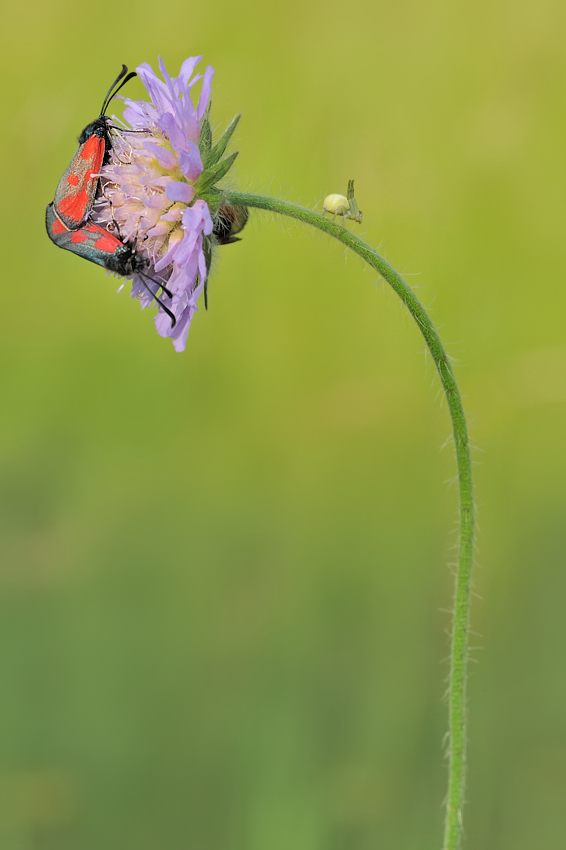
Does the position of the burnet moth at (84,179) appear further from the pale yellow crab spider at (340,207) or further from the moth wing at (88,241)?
the pale yellow crab spider at (340,207)

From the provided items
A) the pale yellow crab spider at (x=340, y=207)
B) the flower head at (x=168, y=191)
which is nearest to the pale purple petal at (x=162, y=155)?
the flower head at (x=168, y=191)

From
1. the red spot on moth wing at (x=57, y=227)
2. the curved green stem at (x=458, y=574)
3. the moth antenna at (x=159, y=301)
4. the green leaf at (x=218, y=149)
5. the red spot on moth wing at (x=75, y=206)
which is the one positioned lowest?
the curved green stem at (x=458, y=574)

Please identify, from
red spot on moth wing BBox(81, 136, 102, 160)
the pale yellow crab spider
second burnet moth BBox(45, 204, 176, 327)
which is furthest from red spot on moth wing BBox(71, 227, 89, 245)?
the pale yellow crab spider

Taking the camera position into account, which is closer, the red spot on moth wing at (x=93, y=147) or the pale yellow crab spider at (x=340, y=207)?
the pale yellow crab spider at (x=340, y=207)

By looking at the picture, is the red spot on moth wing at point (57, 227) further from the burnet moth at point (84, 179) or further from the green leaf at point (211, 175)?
the green leaf at point (211, 175)

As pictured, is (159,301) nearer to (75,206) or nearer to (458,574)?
(75,206)

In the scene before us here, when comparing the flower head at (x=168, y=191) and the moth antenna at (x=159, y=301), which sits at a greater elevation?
the flower head at (x=168, y=191)

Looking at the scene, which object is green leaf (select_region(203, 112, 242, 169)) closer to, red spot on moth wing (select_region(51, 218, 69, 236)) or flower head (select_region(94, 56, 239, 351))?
flower head (select_region(94, 56, 239, 351))
